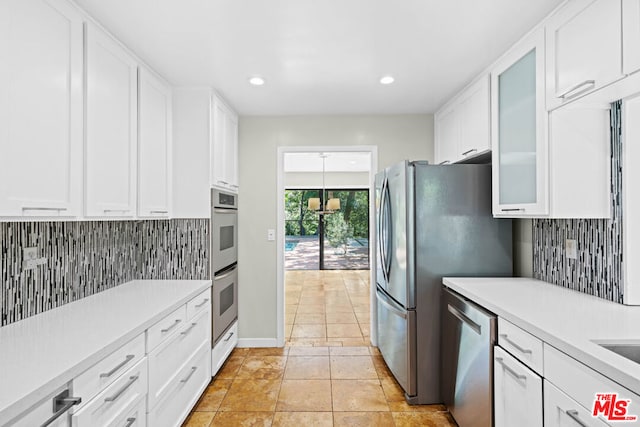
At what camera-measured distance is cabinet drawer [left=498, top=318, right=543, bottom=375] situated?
148 cm

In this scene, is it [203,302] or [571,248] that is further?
[203,302]

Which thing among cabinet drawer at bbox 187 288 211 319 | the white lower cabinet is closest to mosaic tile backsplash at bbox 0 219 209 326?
cabinet drawer at bbox 187 288 211 319

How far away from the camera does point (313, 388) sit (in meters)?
2.81

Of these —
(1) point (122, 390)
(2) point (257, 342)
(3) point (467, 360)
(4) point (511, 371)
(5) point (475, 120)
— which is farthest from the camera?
(2) point (257, 342)

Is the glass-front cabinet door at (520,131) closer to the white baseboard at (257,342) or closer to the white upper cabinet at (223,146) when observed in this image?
the white upper cabinet at (223,146)

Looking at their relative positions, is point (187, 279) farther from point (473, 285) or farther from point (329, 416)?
point (473, 285)

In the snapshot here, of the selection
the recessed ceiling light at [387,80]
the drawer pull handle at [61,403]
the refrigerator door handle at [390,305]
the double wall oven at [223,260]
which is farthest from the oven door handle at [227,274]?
the recessed ceiling light at [387,80]

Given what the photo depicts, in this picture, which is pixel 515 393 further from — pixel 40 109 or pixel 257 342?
pixel 257 342

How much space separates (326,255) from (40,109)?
765 cm

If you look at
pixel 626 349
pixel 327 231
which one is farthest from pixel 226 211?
pixel 327 231

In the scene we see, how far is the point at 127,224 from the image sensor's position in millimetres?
2785

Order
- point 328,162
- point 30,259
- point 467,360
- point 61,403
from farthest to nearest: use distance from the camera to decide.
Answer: point 328,162 < point 467,360 < point 30,259 < point 61,403

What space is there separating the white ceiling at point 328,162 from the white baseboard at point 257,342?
3.56 m

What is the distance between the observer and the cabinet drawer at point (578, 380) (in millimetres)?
1069
